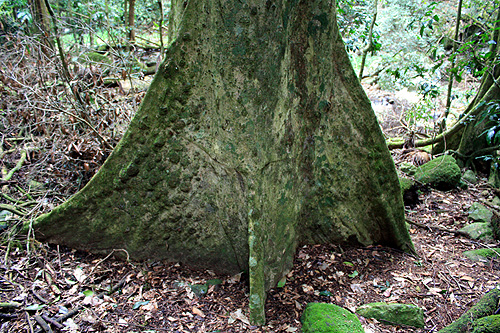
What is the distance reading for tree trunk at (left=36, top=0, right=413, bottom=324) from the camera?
2.40m

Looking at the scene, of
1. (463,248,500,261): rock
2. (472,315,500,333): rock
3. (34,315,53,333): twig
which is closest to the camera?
(472,315,500,333): rock

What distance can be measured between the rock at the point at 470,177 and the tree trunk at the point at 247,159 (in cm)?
292

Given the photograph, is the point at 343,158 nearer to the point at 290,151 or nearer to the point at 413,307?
the point at 290,151

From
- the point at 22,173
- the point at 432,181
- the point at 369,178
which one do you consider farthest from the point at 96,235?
the point at 432,181

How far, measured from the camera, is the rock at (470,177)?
5.41 metres

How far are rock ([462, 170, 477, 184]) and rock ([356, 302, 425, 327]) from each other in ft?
12.4

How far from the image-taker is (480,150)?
5.47 meters

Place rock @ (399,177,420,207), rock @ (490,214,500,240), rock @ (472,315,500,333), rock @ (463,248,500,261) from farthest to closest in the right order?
rock @ (399,177,420,207) → rock @ (490,214,500,240) → rock @ (463,248,500,261) → rock @ (472,315,500,333)

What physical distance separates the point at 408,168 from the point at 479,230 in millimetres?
1904

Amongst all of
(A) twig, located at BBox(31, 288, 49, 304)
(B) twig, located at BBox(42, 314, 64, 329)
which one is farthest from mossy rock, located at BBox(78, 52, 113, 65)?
(B) twig, located at BBox(42, 314, 64, 329)

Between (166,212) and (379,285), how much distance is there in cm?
204

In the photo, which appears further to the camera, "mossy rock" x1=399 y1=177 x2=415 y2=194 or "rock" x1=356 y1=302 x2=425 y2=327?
"mossy rock" x1=399 y1=177 x2=415 y2=194

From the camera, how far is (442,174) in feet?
17.1

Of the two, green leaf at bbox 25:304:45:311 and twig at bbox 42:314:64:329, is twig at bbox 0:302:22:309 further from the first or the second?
twig at bbox 42:314:64:329
